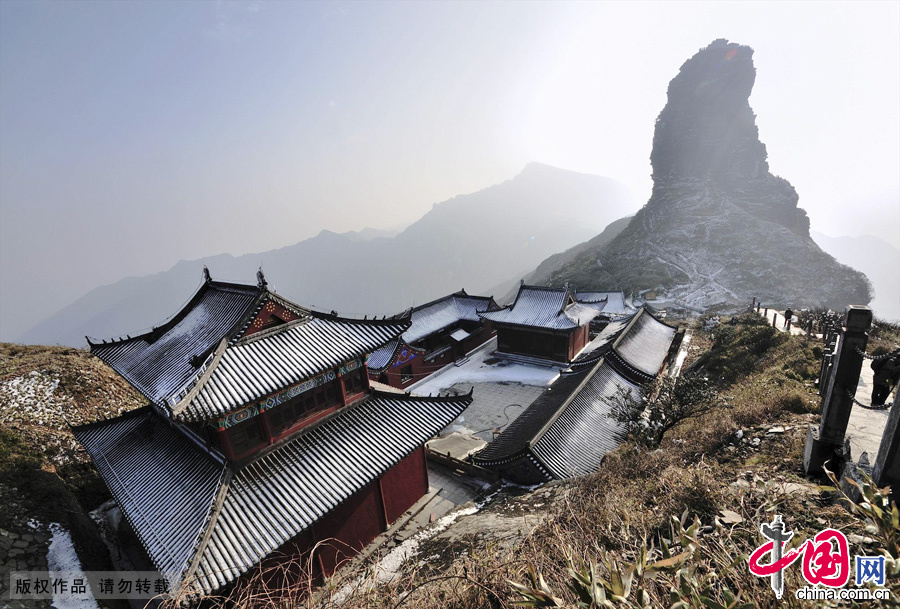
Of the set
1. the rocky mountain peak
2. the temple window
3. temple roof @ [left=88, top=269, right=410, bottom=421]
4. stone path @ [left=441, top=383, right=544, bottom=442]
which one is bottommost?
stone path @ [left=441, top=383, right=544, bottom=442]

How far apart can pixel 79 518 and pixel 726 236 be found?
112888 mm

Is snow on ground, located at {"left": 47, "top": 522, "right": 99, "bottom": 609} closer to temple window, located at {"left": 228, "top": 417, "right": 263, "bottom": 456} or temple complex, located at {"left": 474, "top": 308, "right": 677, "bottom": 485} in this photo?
temple window, located at {"left": 228, "top": 417, "right": 263, "bottom": 456}

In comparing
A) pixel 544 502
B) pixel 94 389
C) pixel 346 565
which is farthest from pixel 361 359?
pixel 94 389

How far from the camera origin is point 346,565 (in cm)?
1125

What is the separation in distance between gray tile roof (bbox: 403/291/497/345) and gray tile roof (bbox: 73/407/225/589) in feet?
73.5

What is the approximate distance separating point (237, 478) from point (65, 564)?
573cm

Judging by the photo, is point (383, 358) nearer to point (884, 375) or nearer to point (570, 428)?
point (570, 428)

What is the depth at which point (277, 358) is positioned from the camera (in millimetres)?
11148

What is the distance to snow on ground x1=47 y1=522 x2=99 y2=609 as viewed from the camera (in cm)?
965

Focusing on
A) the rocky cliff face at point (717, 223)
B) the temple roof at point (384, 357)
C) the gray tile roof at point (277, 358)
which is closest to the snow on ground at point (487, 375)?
the temple roof at point (384, 357)

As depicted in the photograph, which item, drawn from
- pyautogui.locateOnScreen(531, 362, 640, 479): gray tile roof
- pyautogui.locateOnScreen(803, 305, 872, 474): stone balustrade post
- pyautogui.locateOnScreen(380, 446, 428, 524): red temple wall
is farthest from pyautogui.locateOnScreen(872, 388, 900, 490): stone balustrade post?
pyautogui.locateOnScreen(380, 446, 428, 524): red temple wall

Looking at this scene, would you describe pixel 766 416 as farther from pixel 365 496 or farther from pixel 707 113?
pixel 707 113

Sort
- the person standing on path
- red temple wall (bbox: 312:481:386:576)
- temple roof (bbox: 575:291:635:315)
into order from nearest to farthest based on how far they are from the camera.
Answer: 1. the person standing on path
2. red temple wall (bbox: 312:481:386:576)
3. temple roof (bbox: 575:291:635:315)

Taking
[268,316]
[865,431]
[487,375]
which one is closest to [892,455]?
[865,431]
